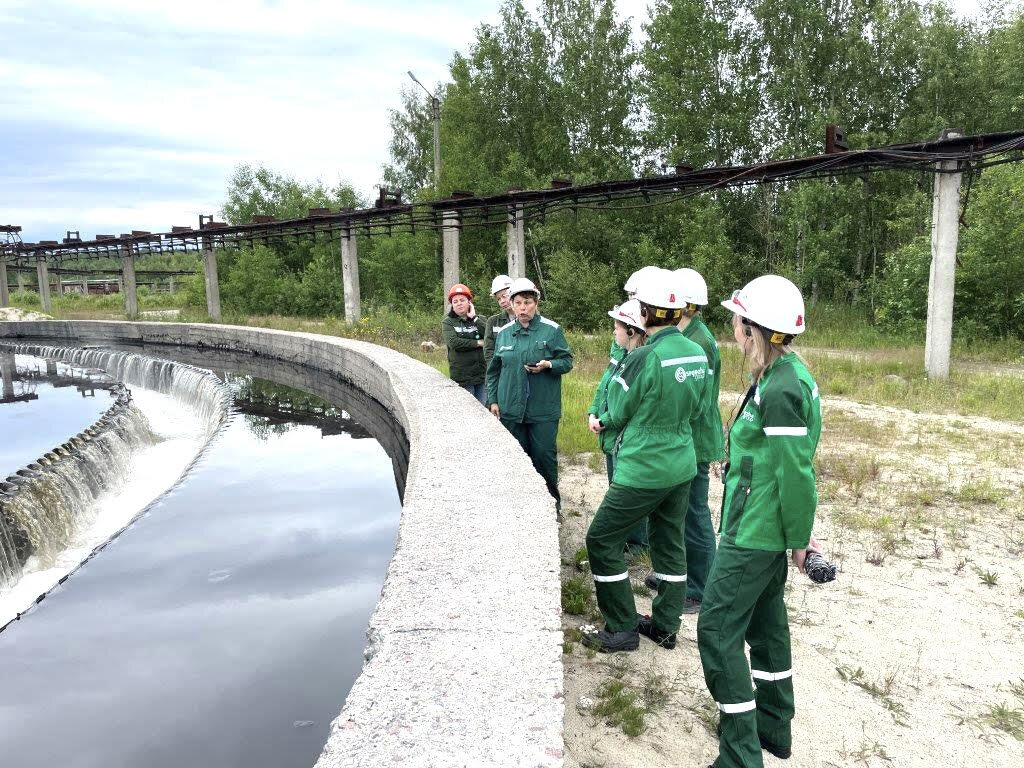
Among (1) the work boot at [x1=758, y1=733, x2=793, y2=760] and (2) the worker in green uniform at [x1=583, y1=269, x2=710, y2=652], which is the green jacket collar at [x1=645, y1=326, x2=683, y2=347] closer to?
(2) the worker in green uniform at [x1=583, y1=269, x2=710, y2=652]

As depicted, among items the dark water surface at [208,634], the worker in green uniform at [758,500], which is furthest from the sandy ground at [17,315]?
the worker in green uniform at [758,500]

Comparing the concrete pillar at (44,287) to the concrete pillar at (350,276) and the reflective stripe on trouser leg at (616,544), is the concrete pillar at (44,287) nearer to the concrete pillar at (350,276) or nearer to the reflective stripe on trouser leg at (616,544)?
the concrete pillar at (350,276)

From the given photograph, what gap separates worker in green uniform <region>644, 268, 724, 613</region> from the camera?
3.97m

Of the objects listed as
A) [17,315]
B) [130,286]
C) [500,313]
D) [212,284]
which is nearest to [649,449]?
[500,313]

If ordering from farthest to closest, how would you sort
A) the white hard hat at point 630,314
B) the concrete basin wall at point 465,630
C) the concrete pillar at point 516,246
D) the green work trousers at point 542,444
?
the concrete pillar at point 516,246 → the green work trousers at point 542,444 → the white hard hat at point 630,314 → the concrete basin wall at point 465,630

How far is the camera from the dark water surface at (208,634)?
3670mm

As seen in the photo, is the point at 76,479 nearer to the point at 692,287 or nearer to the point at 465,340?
the point at 465,340

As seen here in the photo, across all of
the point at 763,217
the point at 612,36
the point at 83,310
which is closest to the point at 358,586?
the point at 763,217

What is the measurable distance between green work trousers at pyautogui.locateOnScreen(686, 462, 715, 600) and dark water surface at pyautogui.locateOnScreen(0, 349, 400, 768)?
2.13 metres

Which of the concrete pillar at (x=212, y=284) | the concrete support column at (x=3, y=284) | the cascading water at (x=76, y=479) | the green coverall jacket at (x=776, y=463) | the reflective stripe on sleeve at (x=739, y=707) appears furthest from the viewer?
the concrete support column at (x=3, y=284)

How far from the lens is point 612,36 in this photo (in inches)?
1086

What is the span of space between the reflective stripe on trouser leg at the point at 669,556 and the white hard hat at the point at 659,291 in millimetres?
951

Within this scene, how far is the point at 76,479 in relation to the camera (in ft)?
26.4

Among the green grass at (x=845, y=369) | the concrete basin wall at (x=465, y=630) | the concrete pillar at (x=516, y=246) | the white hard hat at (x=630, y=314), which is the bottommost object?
the green grass at (x=845, y=369)
